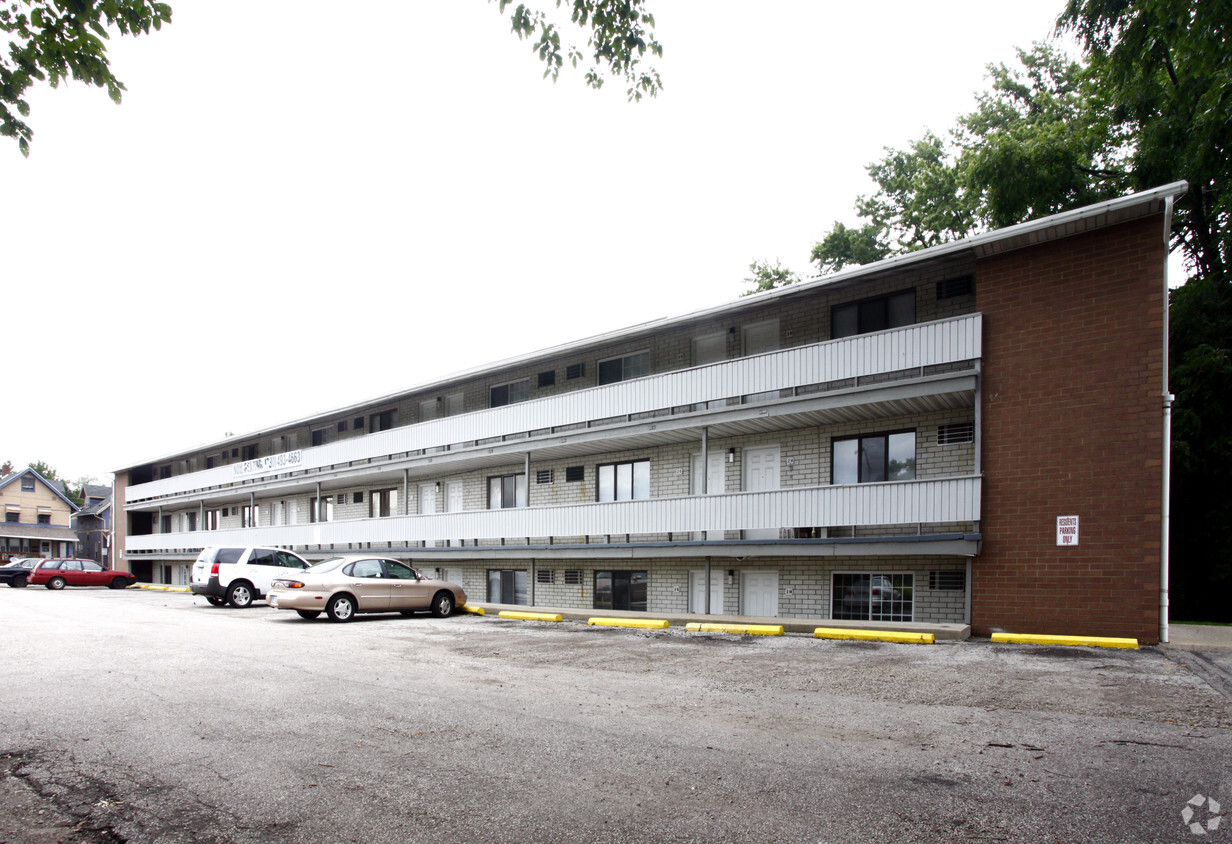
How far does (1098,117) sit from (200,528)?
1836 inches

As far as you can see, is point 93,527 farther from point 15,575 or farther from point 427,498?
point 427,498

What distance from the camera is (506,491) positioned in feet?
87.2

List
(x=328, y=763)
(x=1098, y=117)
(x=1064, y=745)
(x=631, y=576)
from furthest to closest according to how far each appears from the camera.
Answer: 1. (x=1098, y=117)
2. (x=631, y=576)
3. (x=1064, y=745)
4. (x=328, y=763)

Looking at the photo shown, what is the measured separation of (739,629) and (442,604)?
24.5ft

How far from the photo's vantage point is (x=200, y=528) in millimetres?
45656

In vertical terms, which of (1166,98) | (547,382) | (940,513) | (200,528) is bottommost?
(200,528)

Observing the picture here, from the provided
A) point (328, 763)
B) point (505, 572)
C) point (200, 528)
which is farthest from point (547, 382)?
point (200, 528)

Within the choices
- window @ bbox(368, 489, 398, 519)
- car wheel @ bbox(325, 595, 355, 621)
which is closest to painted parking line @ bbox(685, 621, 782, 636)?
car wheel @ bbox(325, 595, 355, 621)

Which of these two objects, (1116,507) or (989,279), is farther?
(989,279)

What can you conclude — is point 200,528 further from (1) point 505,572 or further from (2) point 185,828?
(2) point 185,828

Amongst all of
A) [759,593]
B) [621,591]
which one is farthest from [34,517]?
[759,593]

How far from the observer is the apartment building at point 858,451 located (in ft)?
45.0

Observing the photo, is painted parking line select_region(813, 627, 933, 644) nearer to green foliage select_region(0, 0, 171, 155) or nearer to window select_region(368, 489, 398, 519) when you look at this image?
green foliage select_region(0, 0, 171, 155)

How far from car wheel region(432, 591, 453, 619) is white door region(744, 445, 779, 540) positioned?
7394 mm
